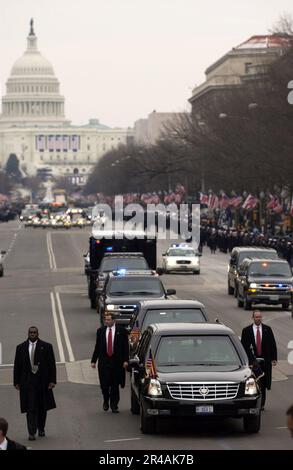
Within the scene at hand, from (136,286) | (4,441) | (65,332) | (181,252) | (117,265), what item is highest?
(4,441)

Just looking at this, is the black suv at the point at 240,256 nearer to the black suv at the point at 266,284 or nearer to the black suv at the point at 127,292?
the black suv at the point at 266,284

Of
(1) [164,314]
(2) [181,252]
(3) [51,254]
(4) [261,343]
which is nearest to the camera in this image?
(4) [261,343]

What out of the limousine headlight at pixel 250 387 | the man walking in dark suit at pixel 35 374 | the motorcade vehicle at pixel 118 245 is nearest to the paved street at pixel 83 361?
the man walking in dark suit at pixel 35 374

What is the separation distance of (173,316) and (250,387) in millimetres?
5215

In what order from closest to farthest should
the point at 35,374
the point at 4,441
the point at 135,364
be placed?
1. the point at 4,441
2. the point at 35,374
3. the point at 135,364

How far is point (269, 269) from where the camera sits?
41156 mm

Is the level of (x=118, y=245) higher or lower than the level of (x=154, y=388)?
lower

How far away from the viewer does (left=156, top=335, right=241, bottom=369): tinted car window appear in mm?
19391

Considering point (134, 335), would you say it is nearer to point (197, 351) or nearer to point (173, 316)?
point (173, 316)

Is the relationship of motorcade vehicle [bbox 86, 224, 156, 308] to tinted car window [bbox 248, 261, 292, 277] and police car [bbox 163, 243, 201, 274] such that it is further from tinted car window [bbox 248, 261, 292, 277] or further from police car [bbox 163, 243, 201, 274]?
police car [bbox 163, 243, 201, 274]

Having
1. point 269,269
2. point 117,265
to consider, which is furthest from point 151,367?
point 269,269

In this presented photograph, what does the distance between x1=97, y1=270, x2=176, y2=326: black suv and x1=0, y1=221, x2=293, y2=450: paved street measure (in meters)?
0.85

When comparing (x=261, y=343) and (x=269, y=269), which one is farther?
(x=269, y=269)

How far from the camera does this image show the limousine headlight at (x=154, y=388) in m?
18.7
